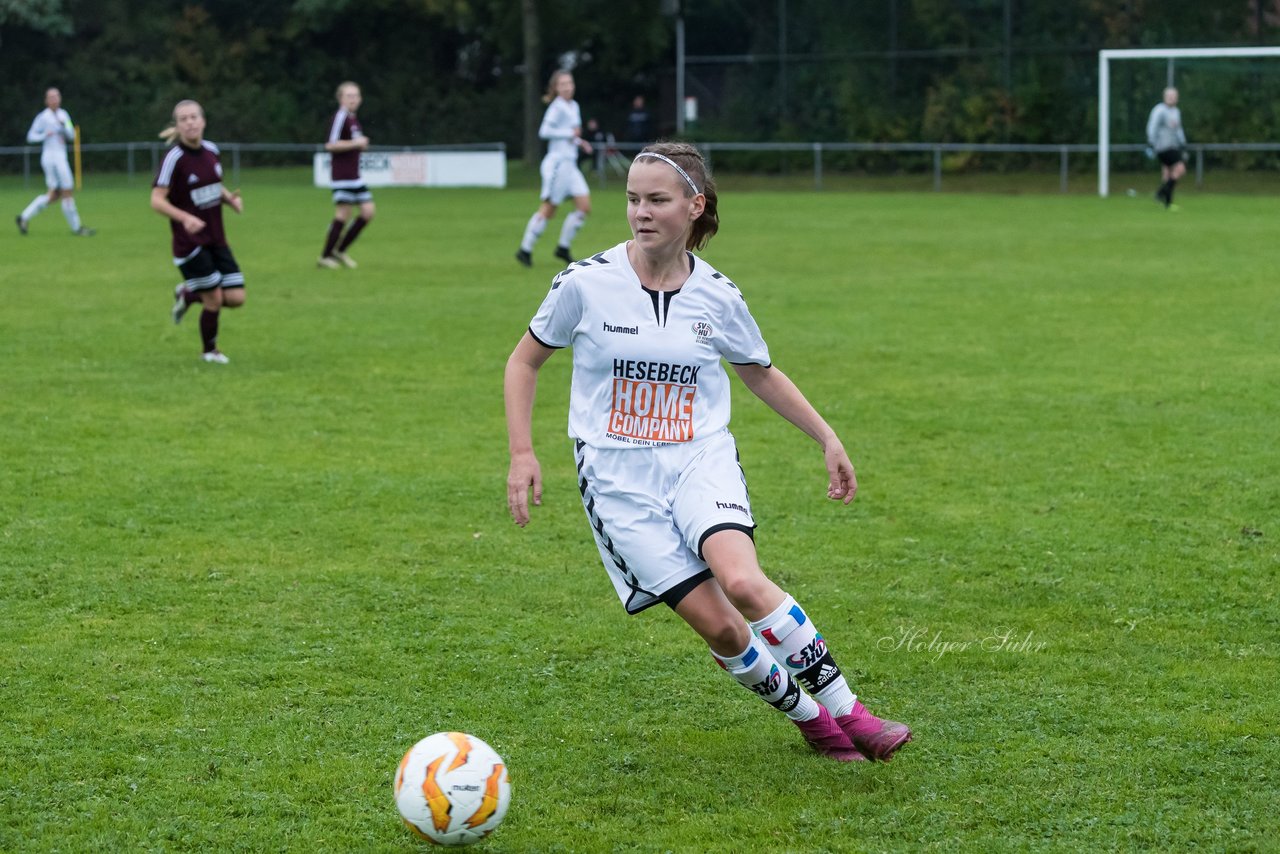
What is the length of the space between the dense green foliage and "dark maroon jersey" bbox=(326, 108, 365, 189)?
65.3 feet

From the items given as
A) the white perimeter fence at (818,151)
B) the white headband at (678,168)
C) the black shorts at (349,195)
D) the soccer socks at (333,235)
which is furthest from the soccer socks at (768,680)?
the white perimeter fence at (818,151)

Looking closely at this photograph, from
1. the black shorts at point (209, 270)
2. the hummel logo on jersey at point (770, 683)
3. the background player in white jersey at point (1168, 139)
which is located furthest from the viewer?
the background player in white jersey at point (1168, 139)

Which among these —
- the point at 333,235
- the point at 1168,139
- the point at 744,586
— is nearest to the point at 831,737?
the point at 744,586

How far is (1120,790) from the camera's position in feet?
14.2

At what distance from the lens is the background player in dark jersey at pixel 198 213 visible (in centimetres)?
1129

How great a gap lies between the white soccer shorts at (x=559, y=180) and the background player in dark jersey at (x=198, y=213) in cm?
715

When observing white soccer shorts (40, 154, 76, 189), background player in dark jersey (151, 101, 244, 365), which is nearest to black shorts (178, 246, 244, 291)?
background player in dark jersey (151, 101, 244, 365)

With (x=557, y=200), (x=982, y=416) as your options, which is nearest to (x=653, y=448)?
(x=982, y=416)

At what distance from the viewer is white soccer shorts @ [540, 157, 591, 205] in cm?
1859

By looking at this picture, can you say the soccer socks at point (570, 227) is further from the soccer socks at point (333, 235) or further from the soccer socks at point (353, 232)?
the soccer socks at point (333, 235)

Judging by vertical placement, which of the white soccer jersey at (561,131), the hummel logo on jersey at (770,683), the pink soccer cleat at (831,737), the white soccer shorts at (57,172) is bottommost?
the pink soccer cleat at (831,737)

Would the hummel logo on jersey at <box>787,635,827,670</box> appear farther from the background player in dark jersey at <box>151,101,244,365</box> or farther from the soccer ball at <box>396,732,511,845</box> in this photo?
the background player in dark jersey at <box>151,101,244,365</box>

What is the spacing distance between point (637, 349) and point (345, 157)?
14622 millimetres

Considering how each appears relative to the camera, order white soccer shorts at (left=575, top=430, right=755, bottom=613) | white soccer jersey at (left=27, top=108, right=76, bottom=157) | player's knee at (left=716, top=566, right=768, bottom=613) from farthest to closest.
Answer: white soccer jersey at (left=27, top=108, right=76, bottom=157)
white soccer shorts at (left=575, top=430, right=755, bottom=613)
player's knee at (left=716, top=566, right=768, bottom=613)
